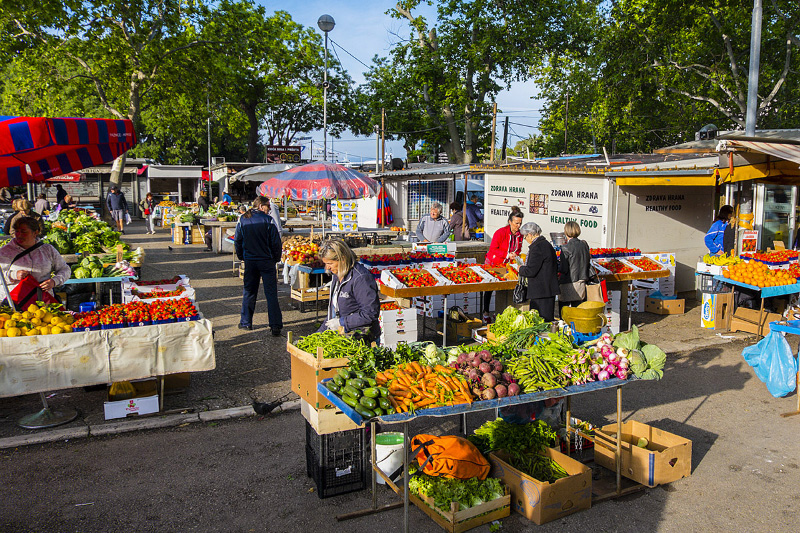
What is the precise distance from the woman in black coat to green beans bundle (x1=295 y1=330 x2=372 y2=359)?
363 centimetres

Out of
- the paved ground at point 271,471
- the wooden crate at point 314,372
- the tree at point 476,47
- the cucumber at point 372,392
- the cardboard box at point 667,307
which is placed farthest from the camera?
the tree at point 476,47

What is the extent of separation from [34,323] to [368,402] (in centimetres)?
405

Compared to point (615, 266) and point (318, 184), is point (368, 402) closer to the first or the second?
point (615, 266)

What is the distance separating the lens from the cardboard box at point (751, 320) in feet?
32.5

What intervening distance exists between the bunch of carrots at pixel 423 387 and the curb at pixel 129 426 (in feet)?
8.81

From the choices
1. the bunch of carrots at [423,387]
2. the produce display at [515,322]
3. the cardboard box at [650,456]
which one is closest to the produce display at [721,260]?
the produce display at [515,322]

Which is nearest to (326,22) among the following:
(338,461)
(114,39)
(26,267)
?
(114,39)

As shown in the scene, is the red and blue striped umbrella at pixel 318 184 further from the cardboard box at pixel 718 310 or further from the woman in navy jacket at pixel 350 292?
the cardboard box at pixel 718 310

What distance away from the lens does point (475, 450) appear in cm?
469

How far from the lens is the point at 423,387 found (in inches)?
165

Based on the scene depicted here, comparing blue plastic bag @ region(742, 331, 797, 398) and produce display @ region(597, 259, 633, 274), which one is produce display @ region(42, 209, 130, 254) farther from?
blue plastic bag @ region(742, 331, 797, 398)

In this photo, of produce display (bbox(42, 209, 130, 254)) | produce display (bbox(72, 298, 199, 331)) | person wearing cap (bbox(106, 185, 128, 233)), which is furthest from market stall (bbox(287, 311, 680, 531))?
person wearing cap (bbox(106, 185, 128, 233))

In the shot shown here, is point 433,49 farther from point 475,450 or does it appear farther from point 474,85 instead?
point 475,450

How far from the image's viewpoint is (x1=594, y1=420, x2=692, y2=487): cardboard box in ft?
16.3
